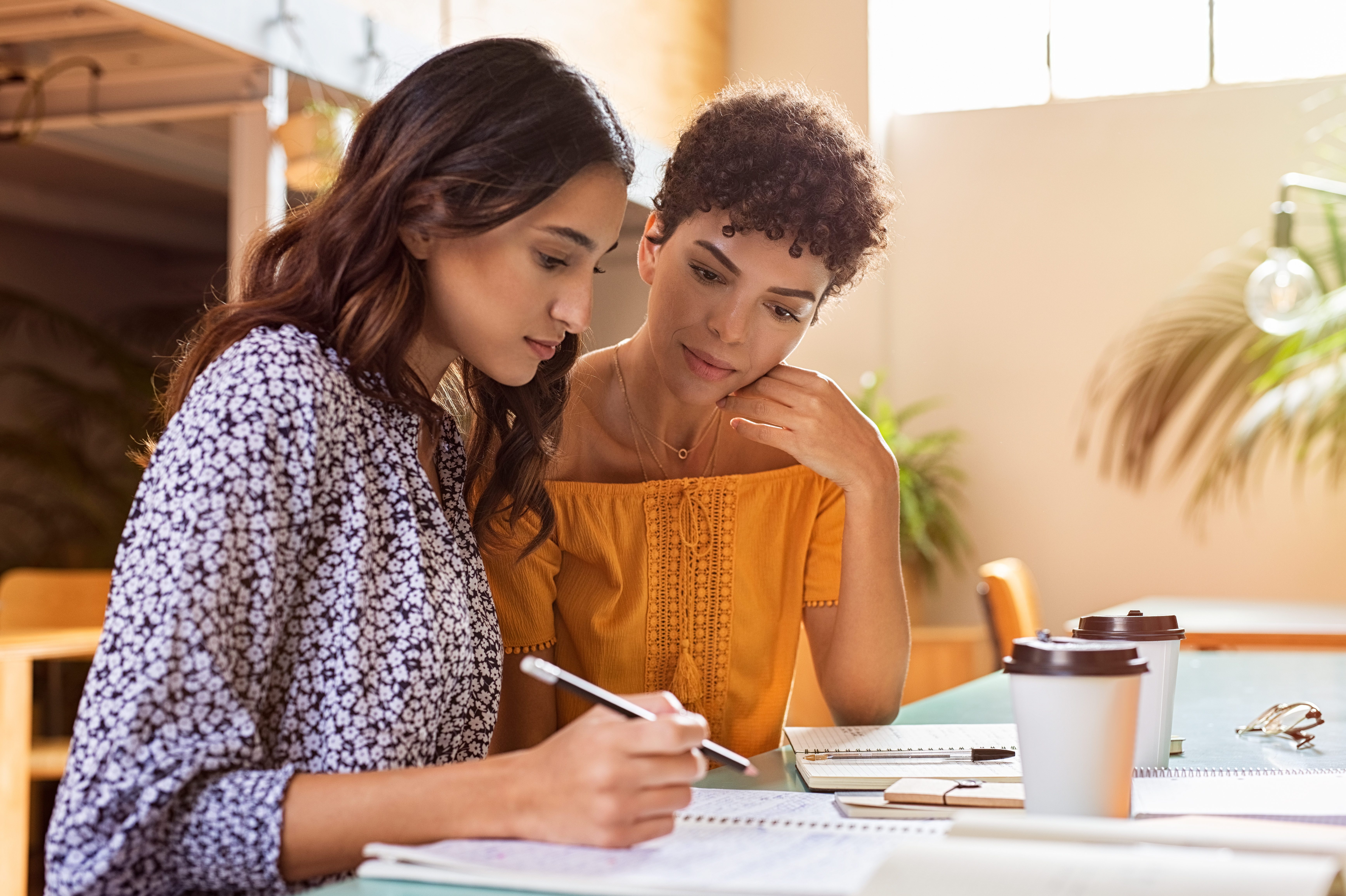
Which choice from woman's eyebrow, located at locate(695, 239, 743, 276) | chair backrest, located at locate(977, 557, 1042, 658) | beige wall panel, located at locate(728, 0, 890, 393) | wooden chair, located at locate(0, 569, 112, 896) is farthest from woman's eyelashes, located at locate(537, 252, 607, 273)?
beige wall panel, located at locate(728, 0, 890, 393)

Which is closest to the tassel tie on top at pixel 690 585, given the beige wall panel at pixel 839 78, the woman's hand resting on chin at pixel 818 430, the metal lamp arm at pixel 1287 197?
the woman's hand resting on chin at pixel 818 430

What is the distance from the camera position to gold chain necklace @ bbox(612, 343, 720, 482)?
1733 mm

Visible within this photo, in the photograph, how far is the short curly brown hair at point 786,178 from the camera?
5.04ft

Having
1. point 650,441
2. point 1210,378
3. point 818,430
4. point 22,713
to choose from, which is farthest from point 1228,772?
point 1210,378

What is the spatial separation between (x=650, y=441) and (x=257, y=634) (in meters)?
0.83

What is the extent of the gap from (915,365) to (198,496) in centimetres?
572

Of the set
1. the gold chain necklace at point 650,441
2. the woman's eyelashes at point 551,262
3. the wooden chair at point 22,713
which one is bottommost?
the wooden chair at point 22,713

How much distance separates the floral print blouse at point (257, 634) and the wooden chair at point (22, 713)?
7.16 ft

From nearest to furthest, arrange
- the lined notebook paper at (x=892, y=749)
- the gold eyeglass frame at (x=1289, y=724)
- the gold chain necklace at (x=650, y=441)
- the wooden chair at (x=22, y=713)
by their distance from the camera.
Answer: the lined notebook paper at (x=892, y=749) → the gold eyeglass frame at (x=1289, y=724) → the gold chain necklace at (x=650, y=441) → the wooden chair at (x=22, y=713)

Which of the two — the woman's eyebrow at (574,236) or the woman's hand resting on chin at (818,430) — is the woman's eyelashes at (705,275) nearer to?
the woman's hand resting on chin at (818,430)

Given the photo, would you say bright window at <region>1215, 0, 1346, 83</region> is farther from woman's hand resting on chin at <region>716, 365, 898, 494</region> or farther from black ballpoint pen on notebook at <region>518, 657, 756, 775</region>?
black ballpoint pen on notebook at <region>518, 657, 756, 775</region>

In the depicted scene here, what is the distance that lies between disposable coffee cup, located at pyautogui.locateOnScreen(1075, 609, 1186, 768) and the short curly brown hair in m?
0.58

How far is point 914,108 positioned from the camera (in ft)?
21.7

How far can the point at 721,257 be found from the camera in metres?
1.55
